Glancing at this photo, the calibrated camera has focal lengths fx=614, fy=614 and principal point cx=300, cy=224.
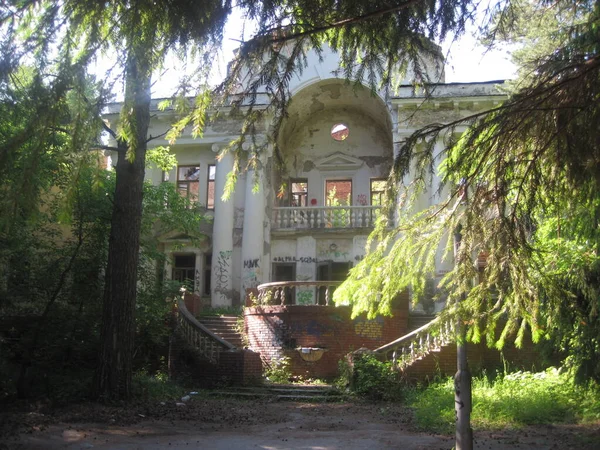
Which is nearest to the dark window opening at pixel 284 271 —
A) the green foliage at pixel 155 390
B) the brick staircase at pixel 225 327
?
the brick staircase at pixel 225 327

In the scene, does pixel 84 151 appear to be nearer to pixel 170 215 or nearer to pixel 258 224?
pixel 170 215

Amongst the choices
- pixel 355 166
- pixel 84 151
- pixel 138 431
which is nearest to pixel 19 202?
pixel 84 151

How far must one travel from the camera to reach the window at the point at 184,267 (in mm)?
24797

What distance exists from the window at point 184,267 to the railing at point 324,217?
3.74 m

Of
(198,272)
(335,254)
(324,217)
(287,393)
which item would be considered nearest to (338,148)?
(324,217)

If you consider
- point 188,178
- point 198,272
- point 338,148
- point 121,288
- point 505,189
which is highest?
point 338,148

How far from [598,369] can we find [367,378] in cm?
569

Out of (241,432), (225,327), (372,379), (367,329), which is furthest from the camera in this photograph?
(225,327)

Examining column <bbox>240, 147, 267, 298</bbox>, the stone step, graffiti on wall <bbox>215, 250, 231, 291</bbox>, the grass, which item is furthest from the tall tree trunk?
graffiti on wall <bbox>215, 250, 231, 291</bbox>

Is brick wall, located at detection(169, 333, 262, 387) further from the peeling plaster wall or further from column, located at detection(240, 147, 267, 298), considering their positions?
the peeling plaster wall

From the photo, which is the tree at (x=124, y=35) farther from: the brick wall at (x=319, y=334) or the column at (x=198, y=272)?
the column at (x=198, y=272)

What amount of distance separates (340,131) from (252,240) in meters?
6.37

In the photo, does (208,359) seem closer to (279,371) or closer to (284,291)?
(279,371)

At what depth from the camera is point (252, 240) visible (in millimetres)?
23359
